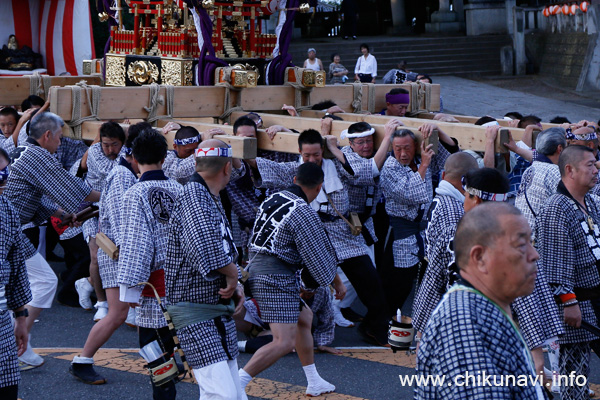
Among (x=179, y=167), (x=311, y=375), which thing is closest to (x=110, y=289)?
(x=179, y=167)

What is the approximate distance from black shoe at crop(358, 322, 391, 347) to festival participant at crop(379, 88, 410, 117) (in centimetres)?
262

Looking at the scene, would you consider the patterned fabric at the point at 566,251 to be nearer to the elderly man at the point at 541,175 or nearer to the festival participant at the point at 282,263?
the elderly man at the point at 541,175

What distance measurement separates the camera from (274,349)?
510 cm

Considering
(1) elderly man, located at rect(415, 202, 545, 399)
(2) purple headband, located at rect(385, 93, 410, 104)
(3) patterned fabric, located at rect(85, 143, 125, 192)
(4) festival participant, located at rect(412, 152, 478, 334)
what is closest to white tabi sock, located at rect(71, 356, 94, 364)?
(3) patterned fabric, located at rect(85, 143, 125, 192)

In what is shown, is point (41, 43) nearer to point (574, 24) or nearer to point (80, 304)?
point (80, 304)

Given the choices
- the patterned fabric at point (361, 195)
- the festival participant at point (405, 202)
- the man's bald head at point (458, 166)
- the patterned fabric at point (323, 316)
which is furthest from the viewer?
the patterned fabric at point (361, 195)

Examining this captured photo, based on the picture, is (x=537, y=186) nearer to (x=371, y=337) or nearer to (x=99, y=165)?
(x=371, y=337)

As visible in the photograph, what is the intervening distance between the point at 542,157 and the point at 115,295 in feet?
10.3

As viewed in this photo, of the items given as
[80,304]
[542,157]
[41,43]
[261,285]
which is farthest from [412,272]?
[41,43]

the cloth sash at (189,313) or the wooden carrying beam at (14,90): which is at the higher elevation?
the wooden carrying beam at (14,90)

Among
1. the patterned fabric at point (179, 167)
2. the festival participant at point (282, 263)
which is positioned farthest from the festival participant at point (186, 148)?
the festival participant at point (282, 263)

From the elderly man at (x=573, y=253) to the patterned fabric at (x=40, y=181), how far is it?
329cm

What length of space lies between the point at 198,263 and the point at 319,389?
1.69 meters

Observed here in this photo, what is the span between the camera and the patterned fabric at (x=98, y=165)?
6.96 m
